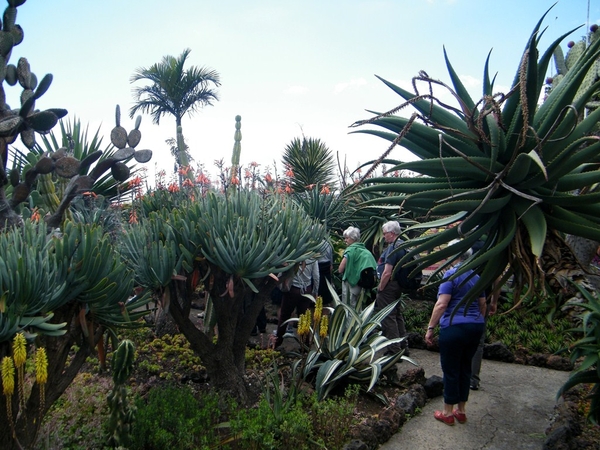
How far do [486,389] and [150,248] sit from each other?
4.06 meters

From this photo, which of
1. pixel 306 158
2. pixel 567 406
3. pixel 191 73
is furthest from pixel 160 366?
pixel 191 73

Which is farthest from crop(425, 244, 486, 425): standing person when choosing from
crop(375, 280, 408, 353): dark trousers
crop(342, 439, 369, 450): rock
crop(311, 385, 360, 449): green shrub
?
crop(375, 280, 408, 353): dark trousers

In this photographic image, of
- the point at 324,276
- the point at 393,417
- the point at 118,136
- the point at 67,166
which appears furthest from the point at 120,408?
the point at 324,276

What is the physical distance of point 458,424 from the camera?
5180 millimetres

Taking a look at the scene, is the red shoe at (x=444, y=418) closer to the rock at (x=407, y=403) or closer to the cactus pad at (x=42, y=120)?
the rock at (x=407, y=403)

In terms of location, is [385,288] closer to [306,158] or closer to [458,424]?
[458,424]

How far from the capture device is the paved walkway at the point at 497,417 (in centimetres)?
478

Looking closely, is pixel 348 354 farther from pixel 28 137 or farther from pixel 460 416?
pixel 28 137

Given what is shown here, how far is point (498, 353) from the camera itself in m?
7.34

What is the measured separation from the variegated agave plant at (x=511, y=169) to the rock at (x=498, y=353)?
5.20 meters

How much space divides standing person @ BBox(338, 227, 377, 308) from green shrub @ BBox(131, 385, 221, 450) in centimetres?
287

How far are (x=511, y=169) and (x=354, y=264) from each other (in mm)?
5038

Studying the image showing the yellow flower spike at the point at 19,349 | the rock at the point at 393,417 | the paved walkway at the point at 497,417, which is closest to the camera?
the yellow flower spike at the point at 19,349

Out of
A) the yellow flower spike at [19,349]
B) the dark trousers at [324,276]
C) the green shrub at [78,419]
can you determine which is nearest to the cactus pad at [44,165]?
the green shrub at [78,419]
